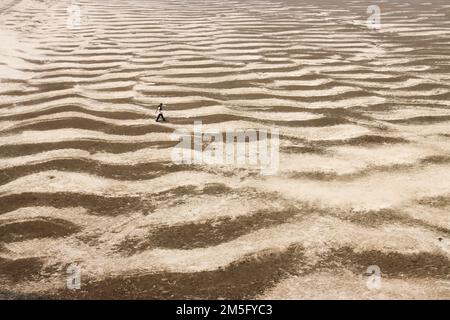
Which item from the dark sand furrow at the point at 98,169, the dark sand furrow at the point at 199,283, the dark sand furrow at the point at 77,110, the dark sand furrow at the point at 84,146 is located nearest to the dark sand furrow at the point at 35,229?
the dark sand furrow at the point at 199,283

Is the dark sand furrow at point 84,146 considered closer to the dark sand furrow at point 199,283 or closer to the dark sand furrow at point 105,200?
the dark sand furrow at point 105,200

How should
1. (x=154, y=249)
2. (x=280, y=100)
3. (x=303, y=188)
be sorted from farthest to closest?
(x=280, y=100) < (x=303, y=188) < (x=154, y=249)

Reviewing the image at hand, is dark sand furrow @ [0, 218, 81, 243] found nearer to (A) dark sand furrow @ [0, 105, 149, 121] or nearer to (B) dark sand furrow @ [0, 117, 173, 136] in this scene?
(B) dark sand furrow @ [0, 117, 173, 136]

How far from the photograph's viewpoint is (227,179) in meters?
4.87

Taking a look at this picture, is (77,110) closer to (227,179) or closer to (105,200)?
(105,200)

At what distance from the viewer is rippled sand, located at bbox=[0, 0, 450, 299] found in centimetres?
344

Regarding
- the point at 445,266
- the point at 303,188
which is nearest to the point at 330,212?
the point at 303,188

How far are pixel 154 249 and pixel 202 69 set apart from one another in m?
6.50

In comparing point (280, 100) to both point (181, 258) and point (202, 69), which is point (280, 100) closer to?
point (202, 69)

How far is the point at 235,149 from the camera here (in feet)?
18.5

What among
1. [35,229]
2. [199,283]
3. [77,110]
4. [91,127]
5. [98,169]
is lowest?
[199,283]

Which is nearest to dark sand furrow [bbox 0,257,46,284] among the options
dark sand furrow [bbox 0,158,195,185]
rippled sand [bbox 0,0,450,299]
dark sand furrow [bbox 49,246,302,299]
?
rippled sand [bbox 0,0,450,299]

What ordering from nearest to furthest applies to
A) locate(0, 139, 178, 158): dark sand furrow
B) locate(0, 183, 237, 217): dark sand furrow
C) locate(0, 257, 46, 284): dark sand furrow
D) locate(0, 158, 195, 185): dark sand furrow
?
1. locate(0, 257, 46, 284): dark sand furrow
2. locate(0, 183, 237, 217): dark sand furrow
3. locate(0, 158, 195, 185): dark sand furrow
4. locate(0, 139, 178, 158): dark sand furrow

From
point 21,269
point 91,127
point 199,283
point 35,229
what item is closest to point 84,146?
point 91,127
